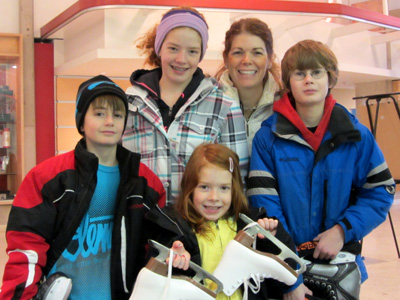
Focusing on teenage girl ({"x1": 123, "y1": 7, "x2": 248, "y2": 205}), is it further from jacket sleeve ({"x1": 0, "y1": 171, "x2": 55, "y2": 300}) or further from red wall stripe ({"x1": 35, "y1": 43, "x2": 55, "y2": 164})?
red wall stripe ({"x1": 35, "y1": 43, "x2": 55, "y2": 164})

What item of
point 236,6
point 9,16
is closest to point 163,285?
point 236,6

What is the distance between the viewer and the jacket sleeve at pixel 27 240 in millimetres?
1539

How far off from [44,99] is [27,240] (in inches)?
233

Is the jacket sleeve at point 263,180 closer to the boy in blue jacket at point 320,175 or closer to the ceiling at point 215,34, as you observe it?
the boy in blue jacket at point 320,175

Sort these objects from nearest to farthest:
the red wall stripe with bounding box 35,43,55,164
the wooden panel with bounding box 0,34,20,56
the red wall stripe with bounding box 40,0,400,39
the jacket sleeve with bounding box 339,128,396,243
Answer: the jacket sleeve with bounding box 339,128,396,243, the red wall stripe with bounding box 40,0,400,39, the wooden panel with bounding box 0,34,20,56, the red wall stripe with bounding box 35,43,55,164

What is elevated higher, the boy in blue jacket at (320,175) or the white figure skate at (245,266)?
the boy in blue jacket at (320,175)

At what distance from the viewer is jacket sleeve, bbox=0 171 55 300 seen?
5.05ft

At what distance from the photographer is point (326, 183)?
6.12 feet

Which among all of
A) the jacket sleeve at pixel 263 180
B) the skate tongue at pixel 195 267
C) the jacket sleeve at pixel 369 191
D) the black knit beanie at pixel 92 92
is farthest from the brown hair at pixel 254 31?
the skate tongue at pixel 195 267

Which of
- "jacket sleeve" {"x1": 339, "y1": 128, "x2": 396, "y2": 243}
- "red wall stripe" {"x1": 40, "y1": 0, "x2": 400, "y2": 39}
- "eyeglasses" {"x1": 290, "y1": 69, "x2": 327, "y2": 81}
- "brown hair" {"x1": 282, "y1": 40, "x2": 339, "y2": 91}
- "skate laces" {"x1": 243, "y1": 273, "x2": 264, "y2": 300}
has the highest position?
"red wall stripe" {"x1": 40, "y1": 0, "x2": 400, "y2": 39}

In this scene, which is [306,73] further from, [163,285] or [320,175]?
[163,285]

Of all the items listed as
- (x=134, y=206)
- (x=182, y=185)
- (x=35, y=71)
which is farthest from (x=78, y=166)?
(x=35, y=71)

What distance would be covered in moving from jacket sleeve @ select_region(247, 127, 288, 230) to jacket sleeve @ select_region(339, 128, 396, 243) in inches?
10.3

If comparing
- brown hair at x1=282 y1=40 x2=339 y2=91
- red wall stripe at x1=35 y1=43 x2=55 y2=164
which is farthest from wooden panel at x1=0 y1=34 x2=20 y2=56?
brown hair at x1=282 y1=40 x2=339 y2=91
